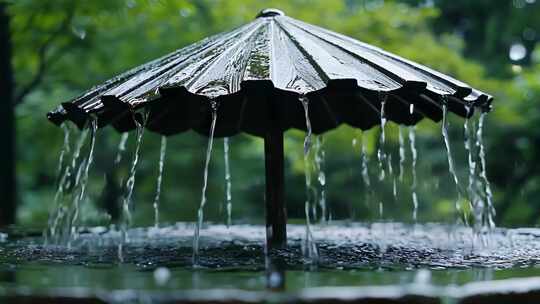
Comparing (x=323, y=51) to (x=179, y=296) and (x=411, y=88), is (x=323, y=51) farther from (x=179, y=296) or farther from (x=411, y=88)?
(x=179, y=296)

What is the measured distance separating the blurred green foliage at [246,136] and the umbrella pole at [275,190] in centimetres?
339

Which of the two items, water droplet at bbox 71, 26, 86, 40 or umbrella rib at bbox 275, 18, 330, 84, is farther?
water droplet at bbox 71, 26, 86, 40

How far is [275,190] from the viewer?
6.42 meters

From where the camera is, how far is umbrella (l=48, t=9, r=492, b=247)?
4855 mm

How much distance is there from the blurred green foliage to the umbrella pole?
339cm

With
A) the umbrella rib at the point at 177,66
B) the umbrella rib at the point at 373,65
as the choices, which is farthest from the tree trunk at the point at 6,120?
the umbrella rib at the point at 373,65

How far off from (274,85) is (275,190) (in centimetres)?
185

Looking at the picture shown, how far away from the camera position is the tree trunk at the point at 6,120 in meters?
10.6

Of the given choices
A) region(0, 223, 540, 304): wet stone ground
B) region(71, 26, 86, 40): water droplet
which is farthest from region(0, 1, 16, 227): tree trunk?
region(0, 223, 540, 304): wet stone ground

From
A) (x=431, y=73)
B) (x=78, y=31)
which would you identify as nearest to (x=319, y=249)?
(x=431, y=73)

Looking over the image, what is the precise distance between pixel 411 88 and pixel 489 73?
50.7 ft

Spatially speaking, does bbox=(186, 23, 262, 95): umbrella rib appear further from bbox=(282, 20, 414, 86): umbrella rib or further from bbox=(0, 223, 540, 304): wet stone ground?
bbox=(0, 223, 540, 304): wet stone ground

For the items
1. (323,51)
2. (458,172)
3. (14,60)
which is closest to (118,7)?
(14,60)

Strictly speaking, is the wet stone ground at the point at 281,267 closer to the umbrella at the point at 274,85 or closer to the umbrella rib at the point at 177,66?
the umbrella at the point at 274,85
